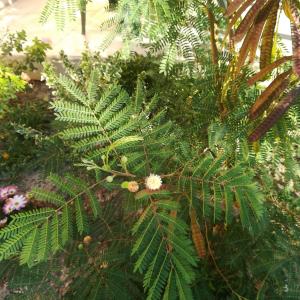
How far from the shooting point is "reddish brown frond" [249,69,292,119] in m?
1.11

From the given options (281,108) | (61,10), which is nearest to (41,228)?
(61,10)

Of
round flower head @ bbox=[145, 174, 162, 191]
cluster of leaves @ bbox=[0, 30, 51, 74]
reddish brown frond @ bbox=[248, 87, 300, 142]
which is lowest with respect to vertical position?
round flower head @ bbox=[145, 174, 162, 191]

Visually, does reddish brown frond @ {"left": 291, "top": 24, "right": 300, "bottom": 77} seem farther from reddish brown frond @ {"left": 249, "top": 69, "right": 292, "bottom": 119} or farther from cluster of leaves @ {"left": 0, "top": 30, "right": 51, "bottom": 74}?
cluster of leaves @ {"left": 0, "top": 30, "right": 51, "bottom": 74}

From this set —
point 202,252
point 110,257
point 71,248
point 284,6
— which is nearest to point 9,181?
point 71,248

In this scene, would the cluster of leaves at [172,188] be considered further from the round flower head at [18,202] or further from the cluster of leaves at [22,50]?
the cluster of leaves at [22,50]

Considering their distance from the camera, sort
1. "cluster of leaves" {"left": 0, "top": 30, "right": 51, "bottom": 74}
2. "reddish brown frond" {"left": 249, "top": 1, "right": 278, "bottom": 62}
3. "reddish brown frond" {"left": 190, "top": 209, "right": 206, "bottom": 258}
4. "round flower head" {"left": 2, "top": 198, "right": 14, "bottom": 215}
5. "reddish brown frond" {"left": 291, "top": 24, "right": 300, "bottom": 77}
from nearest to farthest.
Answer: "reddish brown frond" {"left": 291, "top": 24, "right": 300, "bottom": 77} < "reddish brown frond" {"left": 249, "top": 1, "right": 278, "bottom": 62} < "reddish brown frond" {"left": 190, "top": 209, "right": 206, "bottom": 258} < "round flower head" {"left": 2, "top": 198, "right": 14, "bottom": 215} < "cluster of leaves" {"left": 0, "top": 30, "right": 51, "bottom": 74}

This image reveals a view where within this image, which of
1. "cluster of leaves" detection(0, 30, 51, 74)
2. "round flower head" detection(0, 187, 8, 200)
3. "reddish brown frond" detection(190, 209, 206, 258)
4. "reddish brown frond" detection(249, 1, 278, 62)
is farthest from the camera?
"cluster of leaves" detection(0, 30, 51, 74)

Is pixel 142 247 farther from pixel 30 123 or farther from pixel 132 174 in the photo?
pixel 30 123

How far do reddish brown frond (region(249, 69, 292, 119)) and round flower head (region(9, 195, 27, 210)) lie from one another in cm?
199

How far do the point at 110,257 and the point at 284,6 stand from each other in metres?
1.07

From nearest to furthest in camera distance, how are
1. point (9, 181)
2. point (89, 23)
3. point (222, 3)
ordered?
point (222, 3), point (9, 181), point (89, 23)

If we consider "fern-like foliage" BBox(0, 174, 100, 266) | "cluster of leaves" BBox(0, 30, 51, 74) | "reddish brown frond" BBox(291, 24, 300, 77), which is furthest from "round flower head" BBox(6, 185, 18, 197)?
"reddish brown frond" BBox(291, 24, 300, 77)

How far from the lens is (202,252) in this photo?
1412 millimetres

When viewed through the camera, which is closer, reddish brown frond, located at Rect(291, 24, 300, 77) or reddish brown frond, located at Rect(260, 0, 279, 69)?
reddish brown frond, located at Rect(291, 24, 300, 77)
